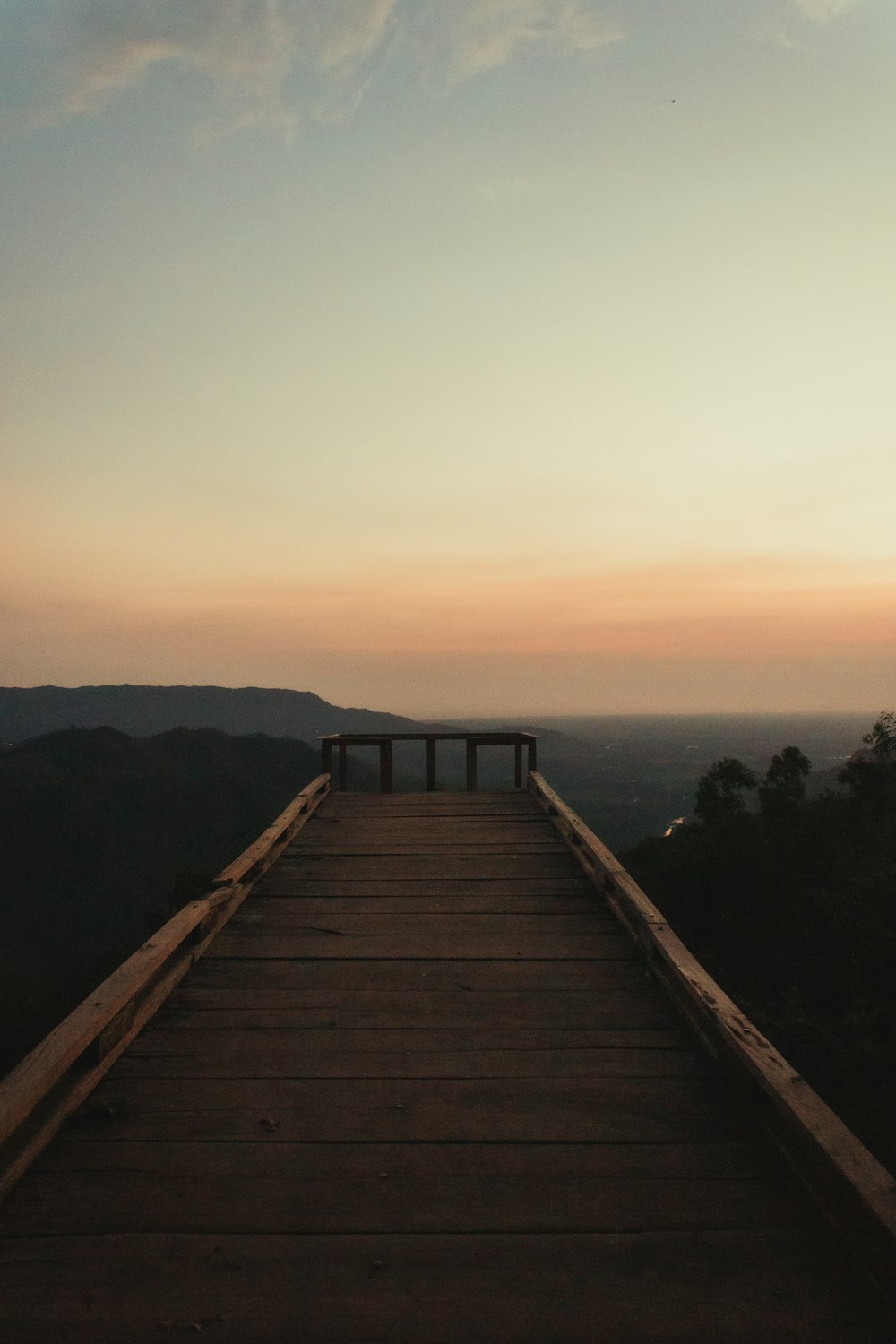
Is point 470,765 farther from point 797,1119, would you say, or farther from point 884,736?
point 884,736

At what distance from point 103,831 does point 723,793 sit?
291 ft

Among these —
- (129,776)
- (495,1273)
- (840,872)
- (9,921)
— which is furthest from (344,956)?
(129,776)

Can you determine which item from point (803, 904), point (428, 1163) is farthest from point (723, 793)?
point (428, 1163)

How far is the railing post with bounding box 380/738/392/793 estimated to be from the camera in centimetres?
1051

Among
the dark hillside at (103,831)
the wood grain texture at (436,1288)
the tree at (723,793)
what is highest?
the wood grain texture at (436,1288)

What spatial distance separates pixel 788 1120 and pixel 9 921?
91.8 m

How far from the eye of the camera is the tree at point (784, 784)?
38.1 m

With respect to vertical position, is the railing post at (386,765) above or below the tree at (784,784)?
above

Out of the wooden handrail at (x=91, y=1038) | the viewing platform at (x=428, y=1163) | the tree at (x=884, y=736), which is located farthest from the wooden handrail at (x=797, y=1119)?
the tree at (x=884, y=736)

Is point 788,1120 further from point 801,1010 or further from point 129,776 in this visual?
point 129,776

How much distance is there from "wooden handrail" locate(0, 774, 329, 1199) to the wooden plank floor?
84mm

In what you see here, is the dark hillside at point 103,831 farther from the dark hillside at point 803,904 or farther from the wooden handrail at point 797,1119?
the wooden handrail at point 797,1119

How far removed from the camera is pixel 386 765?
10797 millimetres

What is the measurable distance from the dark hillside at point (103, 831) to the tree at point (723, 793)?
96.6 feet
